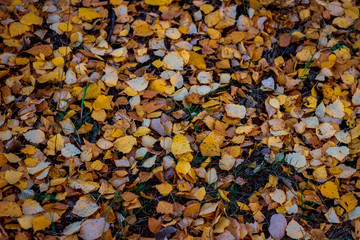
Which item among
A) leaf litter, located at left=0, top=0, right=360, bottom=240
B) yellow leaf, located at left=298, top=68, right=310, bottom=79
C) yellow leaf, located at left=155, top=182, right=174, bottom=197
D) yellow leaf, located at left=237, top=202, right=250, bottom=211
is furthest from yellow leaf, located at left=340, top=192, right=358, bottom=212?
yellow leaf, located at left=155, top=182, right=174, bottom=197

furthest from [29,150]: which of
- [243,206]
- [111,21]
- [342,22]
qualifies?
[342,22]

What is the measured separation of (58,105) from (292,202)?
1.59 meters

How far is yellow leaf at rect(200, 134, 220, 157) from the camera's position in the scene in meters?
2.06

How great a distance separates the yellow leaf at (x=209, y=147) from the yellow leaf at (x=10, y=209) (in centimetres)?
108

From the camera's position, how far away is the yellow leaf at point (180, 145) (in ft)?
6.58

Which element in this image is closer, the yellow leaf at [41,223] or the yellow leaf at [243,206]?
the yellow leaf at [41,223]

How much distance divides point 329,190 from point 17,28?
2422mm

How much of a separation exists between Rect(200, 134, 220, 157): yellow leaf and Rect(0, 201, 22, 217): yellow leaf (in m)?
1.08

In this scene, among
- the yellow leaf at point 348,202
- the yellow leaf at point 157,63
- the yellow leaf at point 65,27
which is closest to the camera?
the yellow leaf at point 348,202

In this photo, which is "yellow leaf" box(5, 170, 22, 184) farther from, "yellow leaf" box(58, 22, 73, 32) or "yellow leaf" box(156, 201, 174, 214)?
"yellow leaf" box(58, 22, 73, 32)

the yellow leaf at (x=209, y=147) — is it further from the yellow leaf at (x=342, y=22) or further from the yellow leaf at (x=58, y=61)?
the yellow leaf at (x=342, y=22)

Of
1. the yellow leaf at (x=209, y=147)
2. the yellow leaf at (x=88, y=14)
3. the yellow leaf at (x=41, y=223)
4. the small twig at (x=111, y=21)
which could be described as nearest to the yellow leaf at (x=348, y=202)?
the yellow leaf at (x=209, y=147)

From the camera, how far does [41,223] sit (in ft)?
5.62

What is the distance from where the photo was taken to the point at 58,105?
2.18 m
